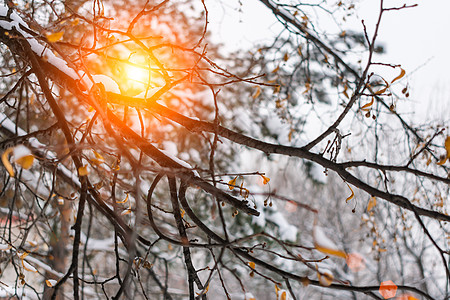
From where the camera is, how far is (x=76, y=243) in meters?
1.19

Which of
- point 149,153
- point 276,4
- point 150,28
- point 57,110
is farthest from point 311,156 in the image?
point 150,28

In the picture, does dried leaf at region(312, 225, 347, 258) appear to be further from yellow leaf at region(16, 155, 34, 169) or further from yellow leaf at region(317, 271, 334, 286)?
yellow leaf at region(16, 155, 34, 169)

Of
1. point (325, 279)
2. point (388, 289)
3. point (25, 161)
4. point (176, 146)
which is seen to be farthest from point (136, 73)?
point (176, 146)

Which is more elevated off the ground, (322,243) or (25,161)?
(25,161)

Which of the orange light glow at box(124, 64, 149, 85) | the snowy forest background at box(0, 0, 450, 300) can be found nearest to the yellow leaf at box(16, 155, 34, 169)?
the snowy forest background at box(0, 0, 450, 300)

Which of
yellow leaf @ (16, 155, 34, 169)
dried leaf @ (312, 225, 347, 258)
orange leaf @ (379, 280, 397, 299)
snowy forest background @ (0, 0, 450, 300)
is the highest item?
snowy forest background @ (0, 0, 450, 300)

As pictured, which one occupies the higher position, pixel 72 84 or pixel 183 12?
pixel 183 12

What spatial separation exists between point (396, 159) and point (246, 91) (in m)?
5.14

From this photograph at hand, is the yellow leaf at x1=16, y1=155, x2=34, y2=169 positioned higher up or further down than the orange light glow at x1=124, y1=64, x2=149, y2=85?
further down

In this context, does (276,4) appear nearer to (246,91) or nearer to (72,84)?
(72,84)

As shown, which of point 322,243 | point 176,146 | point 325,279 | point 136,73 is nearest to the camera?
point 322,243

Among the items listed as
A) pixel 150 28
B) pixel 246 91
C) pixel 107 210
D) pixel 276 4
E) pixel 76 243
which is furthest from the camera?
pixel 246 91

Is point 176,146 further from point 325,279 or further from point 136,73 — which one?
point 325,279

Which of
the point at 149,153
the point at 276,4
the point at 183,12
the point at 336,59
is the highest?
the point at 183,12
